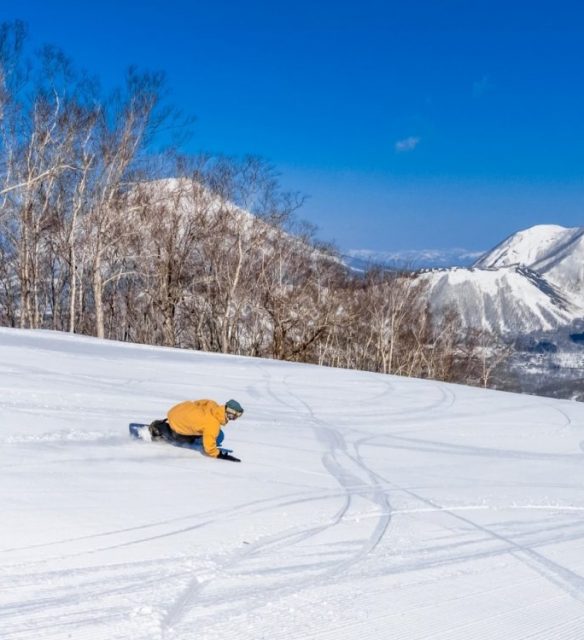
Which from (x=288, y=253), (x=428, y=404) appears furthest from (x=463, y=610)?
(x=288, y=253)

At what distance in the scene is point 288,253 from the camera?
32438 millimetres

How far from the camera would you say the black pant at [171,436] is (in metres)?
8.97

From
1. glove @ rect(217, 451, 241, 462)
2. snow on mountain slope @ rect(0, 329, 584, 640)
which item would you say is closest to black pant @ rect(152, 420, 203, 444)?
snow on mountain slope @ rect(0, 329, 584, 640)

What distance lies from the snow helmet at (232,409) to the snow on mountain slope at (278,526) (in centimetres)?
65

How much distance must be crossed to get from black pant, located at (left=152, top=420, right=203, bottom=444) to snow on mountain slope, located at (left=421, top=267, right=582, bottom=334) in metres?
107

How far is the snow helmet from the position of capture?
8.37 metres

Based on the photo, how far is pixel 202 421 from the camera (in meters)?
8.69

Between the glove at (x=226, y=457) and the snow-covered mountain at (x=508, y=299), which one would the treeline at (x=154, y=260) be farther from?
the snow-covered mountain at (x=508, y=299)

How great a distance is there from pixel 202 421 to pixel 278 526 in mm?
2632

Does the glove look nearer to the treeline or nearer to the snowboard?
the snowboard

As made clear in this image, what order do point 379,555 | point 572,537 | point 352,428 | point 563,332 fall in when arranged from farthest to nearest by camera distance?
point 563,332 < point 352,428 < point 572,537 < point 379,555

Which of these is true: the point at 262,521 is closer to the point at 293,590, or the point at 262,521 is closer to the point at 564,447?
the point at 293,590

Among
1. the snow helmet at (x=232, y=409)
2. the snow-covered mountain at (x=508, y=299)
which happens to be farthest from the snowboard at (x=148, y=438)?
the snow-covered mountain at (x=508, y=299)

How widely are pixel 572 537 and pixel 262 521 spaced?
3234mm
